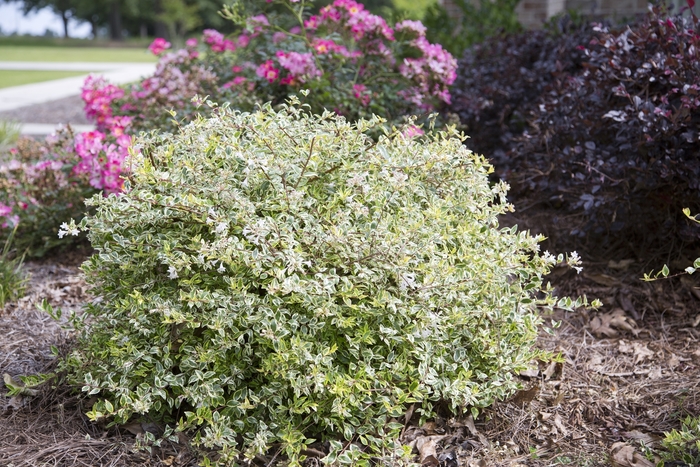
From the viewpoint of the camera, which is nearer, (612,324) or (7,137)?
(612,324)

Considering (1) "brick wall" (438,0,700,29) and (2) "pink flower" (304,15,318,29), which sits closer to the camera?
(2) "pink flower" (304,15,318,29)

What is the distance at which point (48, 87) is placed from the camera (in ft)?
41.1

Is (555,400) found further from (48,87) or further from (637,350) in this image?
(48,87)

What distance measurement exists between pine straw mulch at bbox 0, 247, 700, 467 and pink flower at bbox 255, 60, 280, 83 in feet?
5.63

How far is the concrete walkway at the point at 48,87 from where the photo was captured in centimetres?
1025

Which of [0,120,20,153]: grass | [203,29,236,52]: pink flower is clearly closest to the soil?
[203,29,236,52]: pink flower

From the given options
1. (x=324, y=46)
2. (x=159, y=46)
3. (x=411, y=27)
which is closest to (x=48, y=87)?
(x=159, y=46)

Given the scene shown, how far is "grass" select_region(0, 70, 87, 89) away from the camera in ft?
44.8

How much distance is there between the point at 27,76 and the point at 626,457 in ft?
50.9

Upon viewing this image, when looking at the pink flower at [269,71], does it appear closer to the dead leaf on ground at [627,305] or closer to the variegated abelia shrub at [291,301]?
the variegated abelia shrub at [291,301]

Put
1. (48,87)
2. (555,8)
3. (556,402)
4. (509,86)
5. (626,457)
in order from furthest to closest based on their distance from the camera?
(48,87), (555,8), (509,86), (556,402), (626,457)

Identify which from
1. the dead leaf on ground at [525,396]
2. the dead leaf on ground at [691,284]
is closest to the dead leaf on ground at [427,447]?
the dead leaf on ground at [525,396]

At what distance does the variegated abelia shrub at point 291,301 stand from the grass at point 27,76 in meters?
12.1

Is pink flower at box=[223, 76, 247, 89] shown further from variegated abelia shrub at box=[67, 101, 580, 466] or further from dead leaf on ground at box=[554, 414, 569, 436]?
dead leaf on ground at box=[554, 414, 569, 436]
